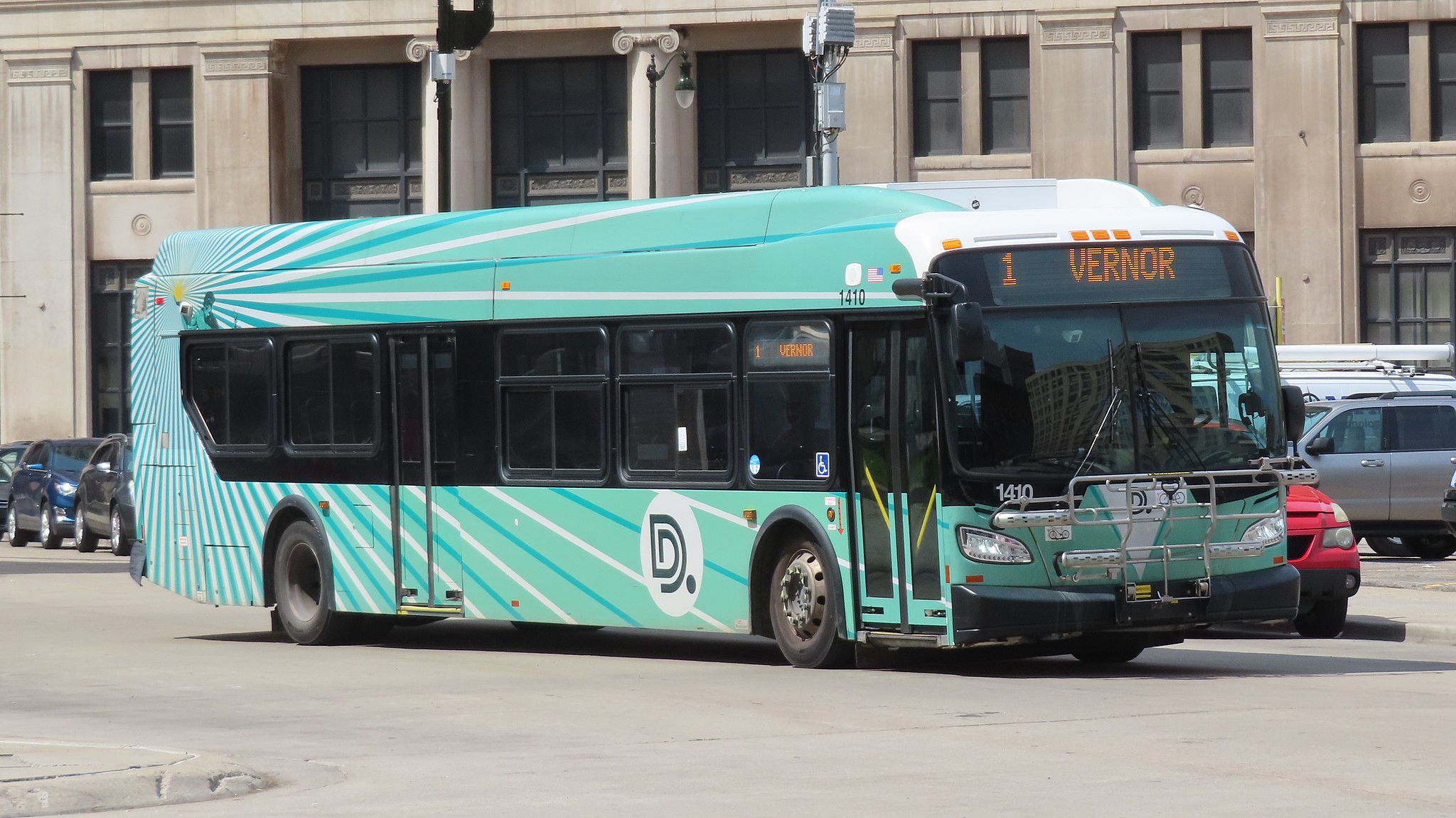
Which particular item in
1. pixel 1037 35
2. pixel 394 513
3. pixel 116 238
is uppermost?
pixel 1037 35

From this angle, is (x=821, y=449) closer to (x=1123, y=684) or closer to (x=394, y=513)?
(x=1123, y=684)

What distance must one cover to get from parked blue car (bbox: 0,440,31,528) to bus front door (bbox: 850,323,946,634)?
85.1ft

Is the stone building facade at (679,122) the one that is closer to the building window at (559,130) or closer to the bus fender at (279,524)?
the building window at (559,130)

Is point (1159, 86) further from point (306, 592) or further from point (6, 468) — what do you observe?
point (306, 592)

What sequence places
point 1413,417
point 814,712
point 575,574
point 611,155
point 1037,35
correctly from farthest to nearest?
point 611,155, point 1037,35, point 1413,417, point 575,574, point 814,712

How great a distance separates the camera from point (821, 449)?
13.4 meters

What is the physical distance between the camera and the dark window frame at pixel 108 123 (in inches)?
2061

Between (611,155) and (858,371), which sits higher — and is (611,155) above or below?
above

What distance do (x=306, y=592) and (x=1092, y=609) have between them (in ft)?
22.3

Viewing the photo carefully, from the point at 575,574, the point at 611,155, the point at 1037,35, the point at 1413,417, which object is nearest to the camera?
the point at 575,574

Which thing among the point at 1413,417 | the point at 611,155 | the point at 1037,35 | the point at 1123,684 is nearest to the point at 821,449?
the point at 1123,684

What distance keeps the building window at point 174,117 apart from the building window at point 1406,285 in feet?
87.8

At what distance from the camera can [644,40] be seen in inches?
1928

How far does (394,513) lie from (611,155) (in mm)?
34471
